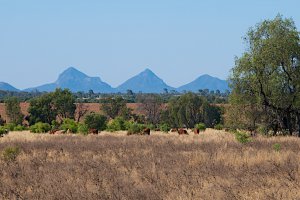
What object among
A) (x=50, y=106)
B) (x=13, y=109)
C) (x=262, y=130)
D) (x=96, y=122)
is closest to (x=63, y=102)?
(x=50, y=106)

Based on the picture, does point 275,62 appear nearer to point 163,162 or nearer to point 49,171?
point 163,162

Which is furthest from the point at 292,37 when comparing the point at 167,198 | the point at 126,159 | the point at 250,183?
the point at 167,198

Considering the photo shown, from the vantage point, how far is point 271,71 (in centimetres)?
3134

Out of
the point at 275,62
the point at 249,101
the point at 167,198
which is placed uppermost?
the point at 275,62

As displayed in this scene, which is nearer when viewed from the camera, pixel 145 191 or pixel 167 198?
pixel 167 198

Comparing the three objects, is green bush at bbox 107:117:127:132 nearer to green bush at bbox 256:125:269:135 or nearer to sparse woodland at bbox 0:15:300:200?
sparse woodland at bbox 0:15:300:200

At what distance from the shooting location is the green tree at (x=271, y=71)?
3080 cm

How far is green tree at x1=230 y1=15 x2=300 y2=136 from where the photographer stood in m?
30.8

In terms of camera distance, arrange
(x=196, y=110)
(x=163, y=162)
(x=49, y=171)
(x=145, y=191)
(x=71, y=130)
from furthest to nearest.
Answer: (x=196, y=110) → (x=71, y=130) → (x=163, y=162) → (x=49, y=171) → (x=145, y=191)

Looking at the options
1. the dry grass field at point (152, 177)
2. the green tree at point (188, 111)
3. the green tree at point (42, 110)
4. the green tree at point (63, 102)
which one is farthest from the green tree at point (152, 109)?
the dry grass field at point (152, 177)

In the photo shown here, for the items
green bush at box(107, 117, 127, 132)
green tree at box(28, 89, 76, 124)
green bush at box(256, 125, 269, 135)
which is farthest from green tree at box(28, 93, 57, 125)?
green bush at box(256, 125, 269, 135)

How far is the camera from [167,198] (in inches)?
355

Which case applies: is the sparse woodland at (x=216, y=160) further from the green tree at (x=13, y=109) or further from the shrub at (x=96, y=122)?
the green tree at (x=13, y=109)

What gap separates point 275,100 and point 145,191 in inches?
909
